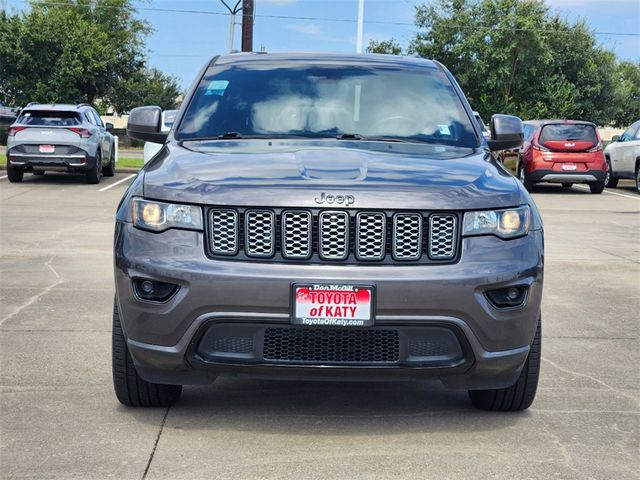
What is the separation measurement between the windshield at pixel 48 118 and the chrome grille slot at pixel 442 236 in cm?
1759

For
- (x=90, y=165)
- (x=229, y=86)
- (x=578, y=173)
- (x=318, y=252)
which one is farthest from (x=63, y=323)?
(x=578, y=173)

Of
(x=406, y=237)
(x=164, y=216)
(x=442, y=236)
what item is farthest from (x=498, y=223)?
(x=164, y=216)

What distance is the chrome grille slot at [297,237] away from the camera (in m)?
4.27

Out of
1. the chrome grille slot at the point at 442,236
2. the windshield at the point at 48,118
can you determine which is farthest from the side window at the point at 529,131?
the chrome grille slot at the point at 442,236

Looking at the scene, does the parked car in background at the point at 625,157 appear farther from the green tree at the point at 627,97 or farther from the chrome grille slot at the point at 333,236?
the green tree at the point at 627,97

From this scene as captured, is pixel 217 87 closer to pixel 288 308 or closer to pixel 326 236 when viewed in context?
pixel 326 236

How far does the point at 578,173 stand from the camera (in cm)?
2181

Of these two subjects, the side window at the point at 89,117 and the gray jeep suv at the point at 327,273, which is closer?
the gray jeep suv at the point at 327,273

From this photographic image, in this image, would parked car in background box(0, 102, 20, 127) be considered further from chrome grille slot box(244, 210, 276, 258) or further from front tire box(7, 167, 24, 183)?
chrome grille slot box(244, 210, 276, 258)

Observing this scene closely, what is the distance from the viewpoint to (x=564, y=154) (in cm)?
2181

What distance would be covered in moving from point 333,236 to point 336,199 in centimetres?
15

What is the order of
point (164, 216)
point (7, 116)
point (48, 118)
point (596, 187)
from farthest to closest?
point (7, 116), point (596, 187), point (48, 118), point (164, 216)

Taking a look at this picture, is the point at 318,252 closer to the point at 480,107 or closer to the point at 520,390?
the point at 520,390

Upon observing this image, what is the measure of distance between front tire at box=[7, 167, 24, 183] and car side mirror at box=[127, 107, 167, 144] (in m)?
15.8
